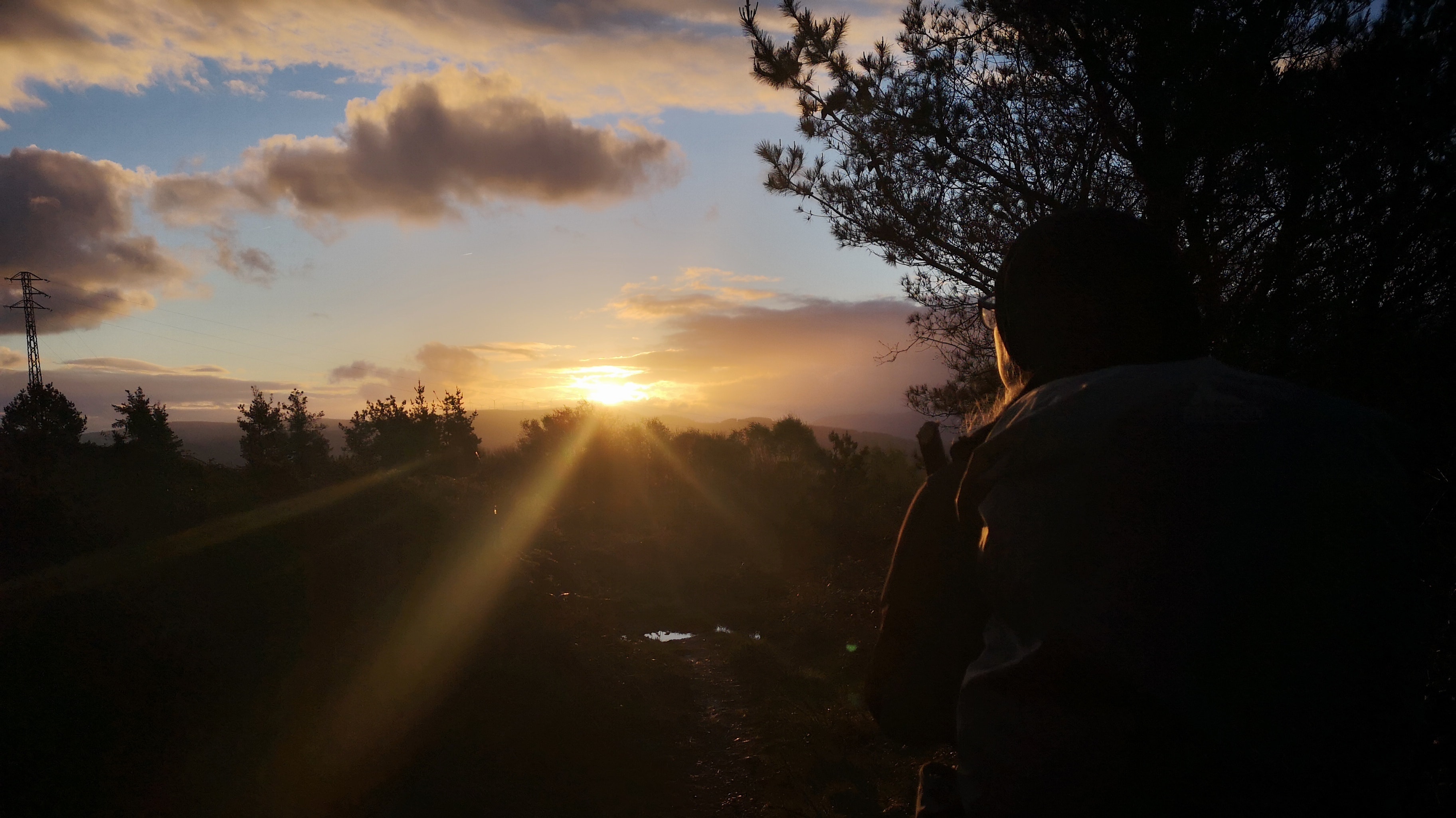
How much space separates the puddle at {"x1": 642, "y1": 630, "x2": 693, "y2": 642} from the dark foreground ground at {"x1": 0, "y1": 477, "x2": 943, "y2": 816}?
40.3 inches

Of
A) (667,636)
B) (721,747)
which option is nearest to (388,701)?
(721,747)

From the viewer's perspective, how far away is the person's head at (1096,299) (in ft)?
4.81

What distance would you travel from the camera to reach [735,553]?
66.7 feet

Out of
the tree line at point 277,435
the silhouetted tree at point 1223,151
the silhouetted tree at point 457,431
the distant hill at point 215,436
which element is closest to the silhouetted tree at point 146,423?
the tree line at point 277,435

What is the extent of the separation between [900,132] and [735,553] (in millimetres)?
15027

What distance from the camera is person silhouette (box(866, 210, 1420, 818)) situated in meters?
1.06

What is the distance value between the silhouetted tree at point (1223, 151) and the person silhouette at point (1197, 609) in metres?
3.84

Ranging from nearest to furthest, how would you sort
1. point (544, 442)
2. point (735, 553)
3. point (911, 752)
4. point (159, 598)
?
point (159, 598)
point (911, 752)
point (735, 553)
point (544, 442)

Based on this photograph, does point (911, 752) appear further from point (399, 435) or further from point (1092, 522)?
point (399, 435)

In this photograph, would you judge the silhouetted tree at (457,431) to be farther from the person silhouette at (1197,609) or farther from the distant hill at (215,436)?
the distant hill at (215,436)

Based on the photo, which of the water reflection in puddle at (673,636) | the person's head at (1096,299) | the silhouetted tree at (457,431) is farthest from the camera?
the silhouetted tree at (457,431)

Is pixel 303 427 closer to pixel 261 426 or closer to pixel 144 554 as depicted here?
pixel 261 426

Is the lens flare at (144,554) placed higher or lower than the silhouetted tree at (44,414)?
lower

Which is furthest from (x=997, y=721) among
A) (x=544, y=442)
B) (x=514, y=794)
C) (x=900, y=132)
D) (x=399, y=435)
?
(x=544, y=442)
